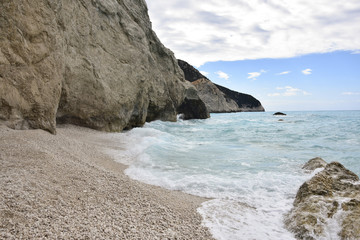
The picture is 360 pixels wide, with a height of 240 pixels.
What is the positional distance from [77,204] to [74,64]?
649cm

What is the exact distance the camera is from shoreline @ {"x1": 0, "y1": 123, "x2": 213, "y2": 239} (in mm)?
1964

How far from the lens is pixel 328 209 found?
2932mm

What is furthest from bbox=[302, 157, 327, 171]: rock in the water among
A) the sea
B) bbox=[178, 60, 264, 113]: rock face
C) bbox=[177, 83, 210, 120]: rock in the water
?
bbox=[178, 60, 264, 113]: rock face

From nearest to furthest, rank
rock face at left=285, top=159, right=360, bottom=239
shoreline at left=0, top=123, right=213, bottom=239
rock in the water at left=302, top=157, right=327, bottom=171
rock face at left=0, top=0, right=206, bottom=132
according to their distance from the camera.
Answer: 1. shoreline at left=0, top=123, right=213, bottom=239
2. rock face at left=285, top=159, right=360, bottom=239
3. rock face at left=0, top=0, right=206, bottom=132
4. rock in the water at left=302, top=157, right=327, bottom=171

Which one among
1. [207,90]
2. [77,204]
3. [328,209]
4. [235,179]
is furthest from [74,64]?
[207,90]

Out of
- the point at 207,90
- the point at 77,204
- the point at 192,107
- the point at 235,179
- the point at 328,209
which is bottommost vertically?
the point at 235,179

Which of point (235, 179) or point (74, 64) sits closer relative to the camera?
point (235, 179)

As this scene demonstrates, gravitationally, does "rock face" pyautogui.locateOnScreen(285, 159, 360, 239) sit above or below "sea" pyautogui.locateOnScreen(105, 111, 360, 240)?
above

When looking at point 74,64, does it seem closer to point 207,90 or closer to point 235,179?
point 235,179

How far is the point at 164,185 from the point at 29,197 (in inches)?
91.7

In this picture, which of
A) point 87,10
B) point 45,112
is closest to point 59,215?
point 45,112

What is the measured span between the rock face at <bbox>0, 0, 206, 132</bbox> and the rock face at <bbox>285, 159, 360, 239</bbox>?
524cm

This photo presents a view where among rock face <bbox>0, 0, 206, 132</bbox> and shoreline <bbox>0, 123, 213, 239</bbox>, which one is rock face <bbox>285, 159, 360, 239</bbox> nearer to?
shoreline <bbox>0, 123, 213, 239</bbox>

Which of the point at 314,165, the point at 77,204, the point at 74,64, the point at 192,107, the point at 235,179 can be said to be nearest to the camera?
the point at 77,204
